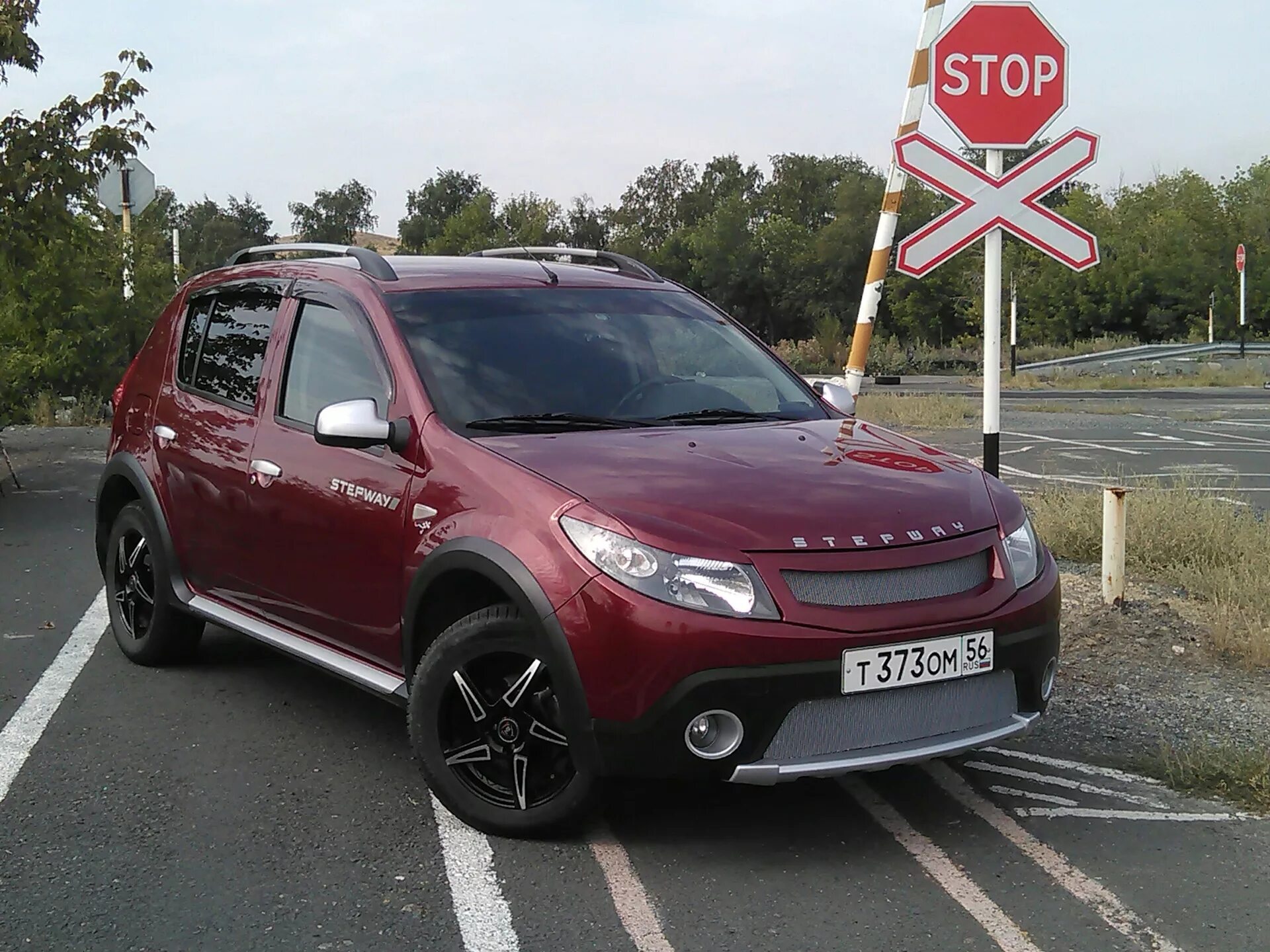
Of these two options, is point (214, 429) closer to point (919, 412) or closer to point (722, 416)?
point (722, 416)

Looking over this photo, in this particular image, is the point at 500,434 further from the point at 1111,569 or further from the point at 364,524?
the point at 1111,569

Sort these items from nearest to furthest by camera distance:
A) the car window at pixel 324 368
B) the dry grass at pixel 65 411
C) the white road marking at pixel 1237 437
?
1. the car window at pixel 324 368
2. the white road marking at pixel 1237 437
3. the dry grass at pixel 65 411

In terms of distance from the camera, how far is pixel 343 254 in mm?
5926

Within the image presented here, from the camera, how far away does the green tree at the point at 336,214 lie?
98.0 m

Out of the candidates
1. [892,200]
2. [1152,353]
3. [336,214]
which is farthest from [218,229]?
[892,200]

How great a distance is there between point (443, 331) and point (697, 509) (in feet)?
5.08

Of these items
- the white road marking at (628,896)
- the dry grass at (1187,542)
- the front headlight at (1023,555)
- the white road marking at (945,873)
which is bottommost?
the white road marking at (945,873)

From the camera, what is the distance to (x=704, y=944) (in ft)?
11.9

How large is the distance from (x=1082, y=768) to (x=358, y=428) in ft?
9.40

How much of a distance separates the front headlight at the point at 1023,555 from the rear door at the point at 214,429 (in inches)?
116

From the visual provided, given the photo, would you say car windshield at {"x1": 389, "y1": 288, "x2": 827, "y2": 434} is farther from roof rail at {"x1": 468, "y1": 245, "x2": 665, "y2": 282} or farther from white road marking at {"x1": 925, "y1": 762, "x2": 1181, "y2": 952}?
white road marking at {"x1": 925, "y1": 762, "x2": 1181, "y2": 952}

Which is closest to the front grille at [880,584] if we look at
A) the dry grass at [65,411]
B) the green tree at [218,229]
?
the dry grass at [65,411]

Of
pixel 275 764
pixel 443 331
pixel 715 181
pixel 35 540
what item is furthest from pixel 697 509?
pixel 715 181

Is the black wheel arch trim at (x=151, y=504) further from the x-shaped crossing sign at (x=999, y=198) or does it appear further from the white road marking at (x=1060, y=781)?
the x-shaped crossing sign at (x=999, y=198)
